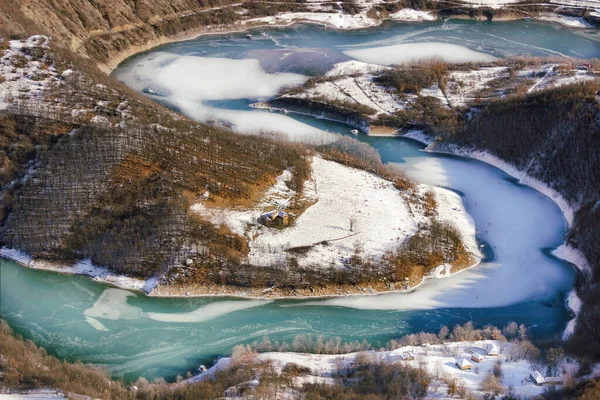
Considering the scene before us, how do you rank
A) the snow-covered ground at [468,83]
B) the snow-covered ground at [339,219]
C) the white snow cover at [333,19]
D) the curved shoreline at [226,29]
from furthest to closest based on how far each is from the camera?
the white snow cover at [333,19]
the curved shoreline at [226,29]
the snow-covered ground at [468,83]
the snow-covered ground at [339,219]

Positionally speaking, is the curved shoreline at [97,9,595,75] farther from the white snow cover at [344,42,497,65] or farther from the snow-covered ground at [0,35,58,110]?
the snow-covered ground at [0,35,58,110]

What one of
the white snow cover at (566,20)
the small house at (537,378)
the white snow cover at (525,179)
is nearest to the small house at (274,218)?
the small house at (537,378)

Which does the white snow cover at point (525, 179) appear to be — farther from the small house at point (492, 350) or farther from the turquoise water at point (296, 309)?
the small house at point (492, 350)

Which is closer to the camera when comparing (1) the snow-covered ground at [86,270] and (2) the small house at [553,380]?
(2) the small house at [553,380]

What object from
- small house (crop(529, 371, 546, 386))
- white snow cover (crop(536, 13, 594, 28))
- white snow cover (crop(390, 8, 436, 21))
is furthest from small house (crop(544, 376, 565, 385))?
white snow cover (crop(536, 13, 594, 28))

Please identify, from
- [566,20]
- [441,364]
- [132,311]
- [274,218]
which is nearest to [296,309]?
[274,218]

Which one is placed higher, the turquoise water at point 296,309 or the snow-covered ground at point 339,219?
the snow-covered ground at point 339,219
